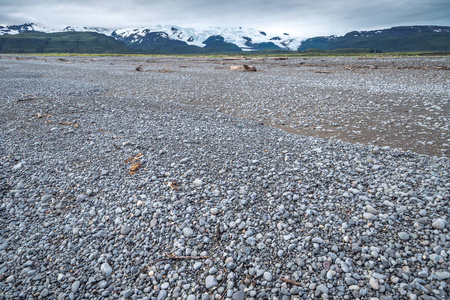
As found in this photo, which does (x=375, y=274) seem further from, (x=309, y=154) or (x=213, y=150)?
(x=213, y=150)

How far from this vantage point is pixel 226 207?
5.94 meters

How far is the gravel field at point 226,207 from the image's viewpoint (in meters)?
4.21

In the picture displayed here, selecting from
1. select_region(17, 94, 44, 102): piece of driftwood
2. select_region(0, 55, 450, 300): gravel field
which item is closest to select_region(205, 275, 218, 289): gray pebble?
select_region(0, 55, 450, 300): gravel field

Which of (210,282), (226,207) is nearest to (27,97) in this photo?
(226,207)

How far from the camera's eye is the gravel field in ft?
13.8

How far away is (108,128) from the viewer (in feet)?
35.6

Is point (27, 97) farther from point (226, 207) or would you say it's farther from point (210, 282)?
point (210, 282)

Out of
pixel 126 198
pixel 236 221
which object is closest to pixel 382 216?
pixel 236 221

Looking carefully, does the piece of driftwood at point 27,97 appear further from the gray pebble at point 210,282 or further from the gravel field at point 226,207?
the gray pebble at point 210,282

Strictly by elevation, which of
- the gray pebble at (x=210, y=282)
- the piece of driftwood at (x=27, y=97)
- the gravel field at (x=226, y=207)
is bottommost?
the gray pebble at (x=210, y=282)

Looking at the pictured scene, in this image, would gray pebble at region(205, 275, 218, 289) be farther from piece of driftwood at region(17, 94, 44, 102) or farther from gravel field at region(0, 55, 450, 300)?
piece of driftwood at region(17, 94, 44, 102)

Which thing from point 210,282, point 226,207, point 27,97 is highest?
point 27,97

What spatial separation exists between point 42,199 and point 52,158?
8.40 feet

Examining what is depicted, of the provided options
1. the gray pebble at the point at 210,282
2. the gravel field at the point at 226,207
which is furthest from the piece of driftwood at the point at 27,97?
the gray pebble at the point at 210,282
